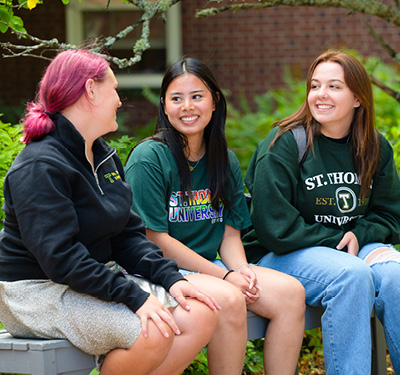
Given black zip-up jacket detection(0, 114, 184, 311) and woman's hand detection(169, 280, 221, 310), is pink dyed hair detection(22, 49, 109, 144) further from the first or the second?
woman's hand detection(169, 280, 221, 310)

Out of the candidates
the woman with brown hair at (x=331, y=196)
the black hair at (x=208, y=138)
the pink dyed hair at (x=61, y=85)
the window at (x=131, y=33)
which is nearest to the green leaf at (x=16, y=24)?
the black hair at (x=208, y=138)

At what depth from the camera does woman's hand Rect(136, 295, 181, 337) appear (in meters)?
2.32

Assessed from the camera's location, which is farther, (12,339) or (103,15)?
(103,15)

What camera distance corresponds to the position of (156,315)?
2342mm

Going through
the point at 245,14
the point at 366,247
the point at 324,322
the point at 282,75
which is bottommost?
the point at 324,322

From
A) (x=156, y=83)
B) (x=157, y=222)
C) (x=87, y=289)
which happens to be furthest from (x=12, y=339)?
(x=156, y=83)

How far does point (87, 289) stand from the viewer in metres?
2.32

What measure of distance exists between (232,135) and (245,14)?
2.40 meters

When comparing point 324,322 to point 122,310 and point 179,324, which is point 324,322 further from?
point 122,310

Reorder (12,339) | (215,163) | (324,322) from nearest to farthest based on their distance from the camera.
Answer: (12,339) → (324,322) → (215,163)

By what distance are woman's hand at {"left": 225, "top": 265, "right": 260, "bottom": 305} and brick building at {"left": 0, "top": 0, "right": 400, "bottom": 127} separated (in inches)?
252

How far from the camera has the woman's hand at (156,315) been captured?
7.62 ft

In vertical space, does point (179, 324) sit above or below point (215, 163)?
below

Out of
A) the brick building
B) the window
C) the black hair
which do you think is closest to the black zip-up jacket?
the black hair
